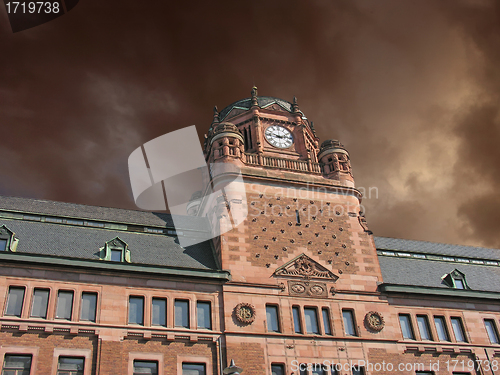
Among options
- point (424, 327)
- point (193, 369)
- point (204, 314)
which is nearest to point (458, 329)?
point (424, 327)

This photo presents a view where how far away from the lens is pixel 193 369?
3531 centimetres

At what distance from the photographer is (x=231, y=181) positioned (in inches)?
1756

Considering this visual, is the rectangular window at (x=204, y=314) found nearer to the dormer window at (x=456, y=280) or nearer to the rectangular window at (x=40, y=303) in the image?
the rectangular window at (x=40, y=303)

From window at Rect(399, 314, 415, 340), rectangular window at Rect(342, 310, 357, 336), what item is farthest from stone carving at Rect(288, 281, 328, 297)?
window at Rect(399, 314, 415, 340)

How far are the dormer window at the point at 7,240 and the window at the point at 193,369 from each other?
43.6 ft

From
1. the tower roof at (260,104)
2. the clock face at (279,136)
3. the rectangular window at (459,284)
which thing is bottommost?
the rectangular window at (459,284)

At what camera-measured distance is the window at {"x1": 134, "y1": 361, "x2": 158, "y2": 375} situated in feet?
112

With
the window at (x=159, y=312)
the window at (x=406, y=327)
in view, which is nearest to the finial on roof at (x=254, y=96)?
the window at (x=159, y=312)

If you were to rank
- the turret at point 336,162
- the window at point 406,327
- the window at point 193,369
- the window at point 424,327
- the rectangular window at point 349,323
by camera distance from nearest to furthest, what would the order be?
1. the window at point 193,369
2. the rectangular window at point 349,323
3. the window at point 406,327
4. the window at point 424,327
5. the turret at point 336,162

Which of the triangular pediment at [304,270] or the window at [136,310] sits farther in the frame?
the triangular pediment at [304,270]

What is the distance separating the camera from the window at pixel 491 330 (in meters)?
43.3

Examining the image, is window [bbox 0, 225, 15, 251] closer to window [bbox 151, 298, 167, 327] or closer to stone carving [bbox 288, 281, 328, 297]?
window [bbox 151, 298, 167, 327]

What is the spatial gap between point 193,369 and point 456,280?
2318 cm

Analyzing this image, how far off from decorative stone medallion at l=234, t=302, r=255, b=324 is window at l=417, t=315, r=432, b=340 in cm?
1317
